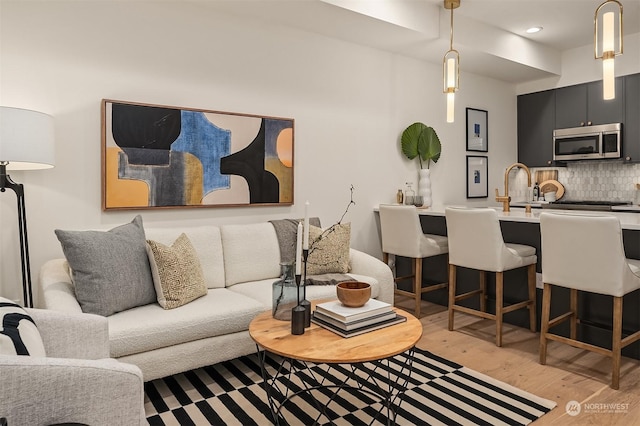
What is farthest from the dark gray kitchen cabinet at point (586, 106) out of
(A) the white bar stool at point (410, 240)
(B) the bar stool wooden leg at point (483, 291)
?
(B) the bar stool wooden leg at point (483, 291)

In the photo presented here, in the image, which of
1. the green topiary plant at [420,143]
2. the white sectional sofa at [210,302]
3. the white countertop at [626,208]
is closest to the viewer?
the white sectional sofa at [210,302]

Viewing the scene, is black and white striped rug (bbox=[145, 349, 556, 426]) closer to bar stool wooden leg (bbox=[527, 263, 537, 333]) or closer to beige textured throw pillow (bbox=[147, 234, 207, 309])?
beige textured throw pillow (bbox=[147, 234, 207, 309])

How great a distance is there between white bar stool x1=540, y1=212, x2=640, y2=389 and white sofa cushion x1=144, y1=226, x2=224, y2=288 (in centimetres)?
215

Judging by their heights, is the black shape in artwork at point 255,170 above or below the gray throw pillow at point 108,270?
above

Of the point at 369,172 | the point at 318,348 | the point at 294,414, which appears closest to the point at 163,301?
the point at 294,414

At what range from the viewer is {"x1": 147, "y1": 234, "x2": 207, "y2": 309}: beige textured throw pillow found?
2.57 m

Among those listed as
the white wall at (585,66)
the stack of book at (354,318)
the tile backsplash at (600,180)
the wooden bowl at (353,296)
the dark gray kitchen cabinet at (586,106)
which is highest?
the white wall at (585,66)

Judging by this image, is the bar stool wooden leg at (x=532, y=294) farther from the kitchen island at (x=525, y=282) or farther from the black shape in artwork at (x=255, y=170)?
the black shape in artwork at (x=255, y=170)

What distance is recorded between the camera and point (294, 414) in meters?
2.21

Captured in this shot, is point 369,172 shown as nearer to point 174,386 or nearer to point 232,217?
point 232,217

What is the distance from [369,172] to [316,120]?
0.78 meters

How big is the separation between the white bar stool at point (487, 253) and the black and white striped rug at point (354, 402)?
2.43 feet

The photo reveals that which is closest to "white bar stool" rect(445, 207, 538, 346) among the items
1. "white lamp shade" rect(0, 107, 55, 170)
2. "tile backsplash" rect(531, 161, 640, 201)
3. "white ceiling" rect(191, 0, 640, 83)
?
"white ceiling" rect(191, 0, 640, 83)

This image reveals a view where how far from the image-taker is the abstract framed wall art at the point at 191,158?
120 inches
